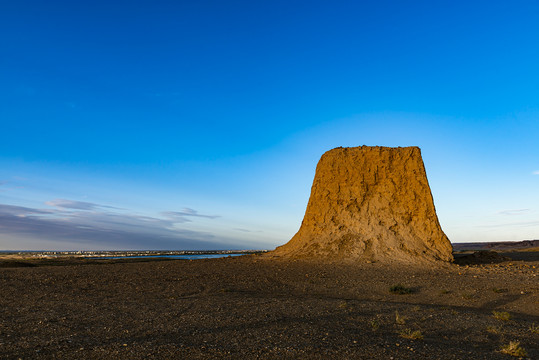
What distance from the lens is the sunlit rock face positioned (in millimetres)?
24125

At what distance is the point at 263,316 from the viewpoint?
30.6 ft

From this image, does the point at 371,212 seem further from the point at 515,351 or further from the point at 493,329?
the point at 515,351

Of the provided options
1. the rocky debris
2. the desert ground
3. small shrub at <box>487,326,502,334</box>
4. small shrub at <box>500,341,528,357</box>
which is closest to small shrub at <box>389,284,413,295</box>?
the desert ground

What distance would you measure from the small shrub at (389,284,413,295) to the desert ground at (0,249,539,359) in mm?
241

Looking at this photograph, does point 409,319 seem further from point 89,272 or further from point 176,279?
point 89,272

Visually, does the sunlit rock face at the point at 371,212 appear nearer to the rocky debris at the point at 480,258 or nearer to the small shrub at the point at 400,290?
the rocky debris at the point at 480,258

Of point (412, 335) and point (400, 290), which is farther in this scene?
point (400, 290)

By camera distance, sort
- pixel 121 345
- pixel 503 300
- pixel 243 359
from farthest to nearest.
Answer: pixel 503 300, pixel 121 345, pixel 243 359

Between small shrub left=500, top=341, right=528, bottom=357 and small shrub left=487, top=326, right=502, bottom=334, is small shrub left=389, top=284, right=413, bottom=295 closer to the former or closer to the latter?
small shrub left=487, top=326, right=502, bottom=334

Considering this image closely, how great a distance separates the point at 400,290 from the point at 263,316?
26.3 ft

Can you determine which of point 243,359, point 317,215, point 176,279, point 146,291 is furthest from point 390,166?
point 243,359

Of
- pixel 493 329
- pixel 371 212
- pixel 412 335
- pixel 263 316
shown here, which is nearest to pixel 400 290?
pixel 493 329

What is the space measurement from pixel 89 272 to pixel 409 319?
1747 centimetres

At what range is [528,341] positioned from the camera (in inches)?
306
